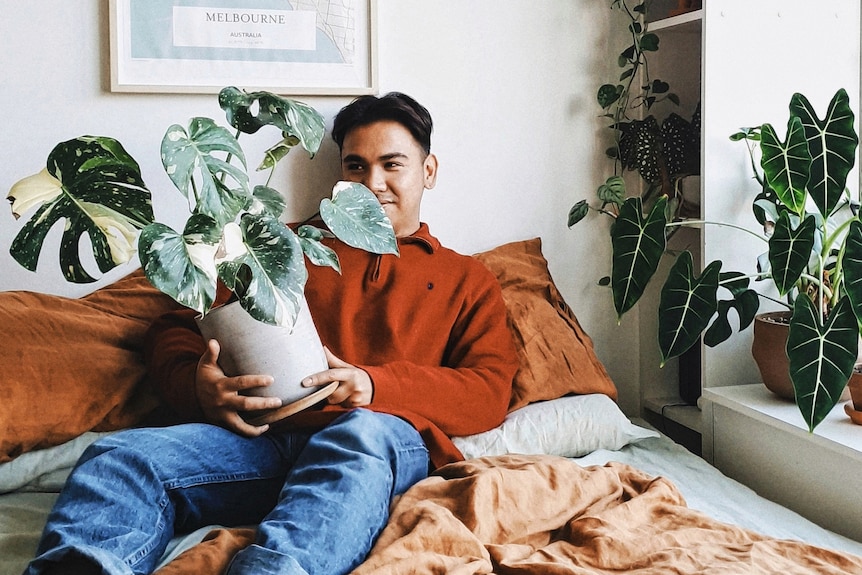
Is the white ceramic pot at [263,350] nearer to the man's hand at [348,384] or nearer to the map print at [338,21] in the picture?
the man's hand at [348,384]

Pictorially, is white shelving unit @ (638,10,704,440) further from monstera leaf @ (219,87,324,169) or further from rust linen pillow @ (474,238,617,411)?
monstera leaf @ (219,87,324,169)

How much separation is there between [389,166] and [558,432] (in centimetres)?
66

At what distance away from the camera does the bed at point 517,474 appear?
3.69 feet

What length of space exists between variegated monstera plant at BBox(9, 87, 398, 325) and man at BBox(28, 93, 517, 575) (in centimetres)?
24

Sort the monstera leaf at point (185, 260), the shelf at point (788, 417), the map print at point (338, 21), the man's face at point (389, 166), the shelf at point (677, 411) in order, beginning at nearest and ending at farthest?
the monstera leaf at point (185, 260)
the shelf at point (788, 417)
the man's face at point (389, 166)
the map print at point (338, 21)
the shelf at point (677, 411)

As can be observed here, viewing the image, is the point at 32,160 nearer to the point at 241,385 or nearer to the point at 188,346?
the point at 188,346

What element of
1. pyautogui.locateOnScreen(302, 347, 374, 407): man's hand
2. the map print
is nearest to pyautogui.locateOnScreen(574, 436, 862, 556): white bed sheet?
pyautogui.locateOnScreen(302, 347, 374, 407): man's hand

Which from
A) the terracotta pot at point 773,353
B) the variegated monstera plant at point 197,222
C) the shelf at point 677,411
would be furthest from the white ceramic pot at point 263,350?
the shelf at point 677,411

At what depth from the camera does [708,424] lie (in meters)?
1.83

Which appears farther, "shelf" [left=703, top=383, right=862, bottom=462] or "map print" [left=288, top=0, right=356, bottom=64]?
"map print" [left=288, top=0, right=356, bottom=64]

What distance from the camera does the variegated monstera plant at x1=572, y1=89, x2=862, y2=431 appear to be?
4.47ft

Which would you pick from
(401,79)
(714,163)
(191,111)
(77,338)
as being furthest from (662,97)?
(77,338)

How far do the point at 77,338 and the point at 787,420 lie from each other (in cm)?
138

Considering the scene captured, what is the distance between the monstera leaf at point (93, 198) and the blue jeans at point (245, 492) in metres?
0.30
